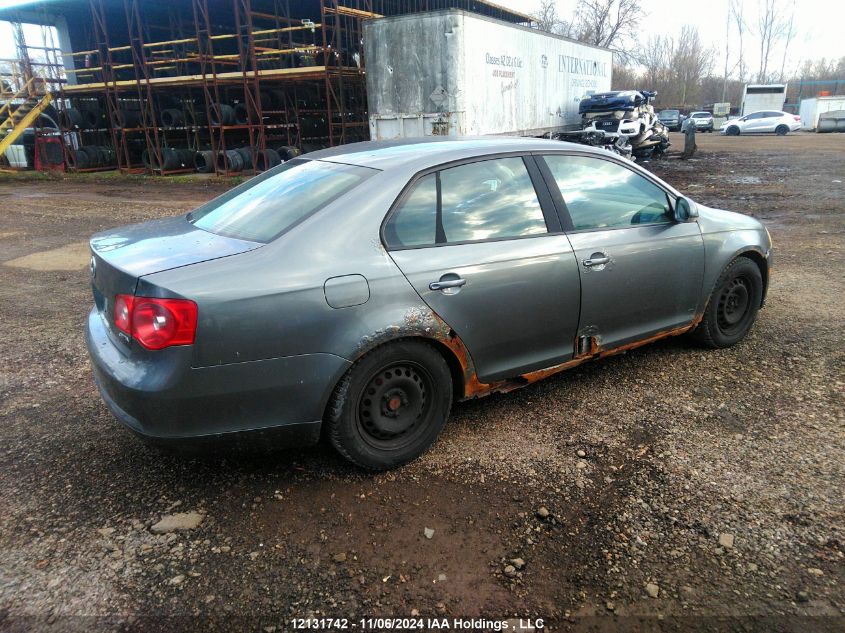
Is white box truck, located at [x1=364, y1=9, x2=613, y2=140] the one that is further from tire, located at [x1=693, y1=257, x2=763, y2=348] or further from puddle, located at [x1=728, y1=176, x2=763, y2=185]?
tire, located at [x1=693, y1=257, x2=763, y2=348]

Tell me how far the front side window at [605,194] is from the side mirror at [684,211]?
0.05 m

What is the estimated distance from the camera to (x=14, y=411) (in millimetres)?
3869

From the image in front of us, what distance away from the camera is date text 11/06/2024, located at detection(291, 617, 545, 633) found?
7.28 ft

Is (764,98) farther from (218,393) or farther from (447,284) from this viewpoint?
(218,393)

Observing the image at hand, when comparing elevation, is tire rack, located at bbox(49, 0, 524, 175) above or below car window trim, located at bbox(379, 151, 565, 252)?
above

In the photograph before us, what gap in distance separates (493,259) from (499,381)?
68 cm

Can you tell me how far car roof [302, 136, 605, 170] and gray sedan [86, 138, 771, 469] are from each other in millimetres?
16

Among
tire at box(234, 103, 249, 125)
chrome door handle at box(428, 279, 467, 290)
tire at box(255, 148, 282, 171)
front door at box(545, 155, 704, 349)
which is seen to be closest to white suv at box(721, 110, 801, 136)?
tire at box(234, 103, 249, 125)

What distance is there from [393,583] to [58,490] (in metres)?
1.76

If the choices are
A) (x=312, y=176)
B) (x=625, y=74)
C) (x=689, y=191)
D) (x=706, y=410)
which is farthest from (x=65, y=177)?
(x=625, y=74)

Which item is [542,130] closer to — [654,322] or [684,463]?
[654,322]

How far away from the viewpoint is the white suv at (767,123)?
3722cm

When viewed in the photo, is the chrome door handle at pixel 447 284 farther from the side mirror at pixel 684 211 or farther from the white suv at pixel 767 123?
the white suv at pixel 767 123

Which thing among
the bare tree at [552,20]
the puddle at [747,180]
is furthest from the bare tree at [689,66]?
the puddle at [747,180]
